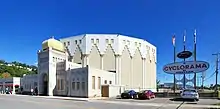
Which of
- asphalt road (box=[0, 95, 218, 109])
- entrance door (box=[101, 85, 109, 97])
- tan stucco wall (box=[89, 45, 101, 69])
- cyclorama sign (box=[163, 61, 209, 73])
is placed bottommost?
entrance door (box=[101, 85, 109, 97])

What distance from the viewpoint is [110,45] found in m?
74.4

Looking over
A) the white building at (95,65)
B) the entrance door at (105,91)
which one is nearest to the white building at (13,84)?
the white building at (95,65)

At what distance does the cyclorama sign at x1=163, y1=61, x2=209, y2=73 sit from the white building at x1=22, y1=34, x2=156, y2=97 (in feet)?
36.7

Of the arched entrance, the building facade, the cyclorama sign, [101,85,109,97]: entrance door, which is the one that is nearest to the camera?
the cyclorama sign

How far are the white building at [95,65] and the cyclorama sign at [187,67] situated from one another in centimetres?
1118

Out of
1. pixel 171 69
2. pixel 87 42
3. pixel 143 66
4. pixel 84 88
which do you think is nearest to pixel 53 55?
pixel 84 88

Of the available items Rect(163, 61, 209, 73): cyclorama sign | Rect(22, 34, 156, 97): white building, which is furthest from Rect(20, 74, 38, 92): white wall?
Rect(163, 61, 209, 73): cyclorama sign

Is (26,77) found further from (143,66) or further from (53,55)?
(143,66)

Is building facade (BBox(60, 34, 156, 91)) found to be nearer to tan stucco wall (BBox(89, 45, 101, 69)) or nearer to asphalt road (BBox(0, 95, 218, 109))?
tan stucco wall (BBox(89, 45, 101, 69))

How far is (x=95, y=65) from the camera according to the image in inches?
2931

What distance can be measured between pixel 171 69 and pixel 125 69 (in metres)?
28.9

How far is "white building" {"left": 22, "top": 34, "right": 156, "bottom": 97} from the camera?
169 feet

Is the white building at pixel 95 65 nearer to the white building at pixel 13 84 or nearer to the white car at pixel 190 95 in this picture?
the white building at pixel 13 84

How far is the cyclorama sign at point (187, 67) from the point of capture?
146 ft
